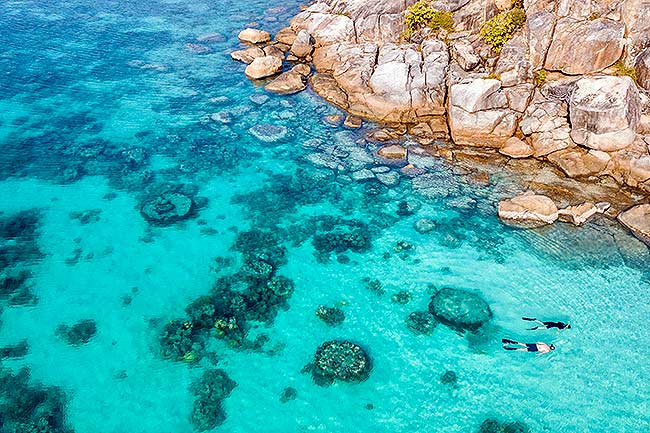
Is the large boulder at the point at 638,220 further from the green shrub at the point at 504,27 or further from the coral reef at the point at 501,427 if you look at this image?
the green shrub at the point at 504,27

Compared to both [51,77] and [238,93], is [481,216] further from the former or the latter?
[51,77]

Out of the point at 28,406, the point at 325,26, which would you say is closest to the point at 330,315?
the point at 28,406

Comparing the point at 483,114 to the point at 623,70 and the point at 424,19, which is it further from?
the point at 424,19

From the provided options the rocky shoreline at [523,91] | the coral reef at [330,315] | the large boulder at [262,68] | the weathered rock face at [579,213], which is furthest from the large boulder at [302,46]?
the coral reef at [330,315]

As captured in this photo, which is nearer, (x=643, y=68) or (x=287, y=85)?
(x=643, y=68)

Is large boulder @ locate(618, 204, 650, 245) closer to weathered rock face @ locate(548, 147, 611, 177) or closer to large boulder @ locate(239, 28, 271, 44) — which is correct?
weathered rock face @ locate(548, 147, 611, 177)

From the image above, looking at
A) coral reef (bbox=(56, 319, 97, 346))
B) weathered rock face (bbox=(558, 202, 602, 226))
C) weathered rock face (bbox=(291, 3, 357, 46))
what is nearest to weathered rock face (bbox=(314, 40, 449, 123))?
weathered rock face (bbox=(291, 3, 357, 46))
